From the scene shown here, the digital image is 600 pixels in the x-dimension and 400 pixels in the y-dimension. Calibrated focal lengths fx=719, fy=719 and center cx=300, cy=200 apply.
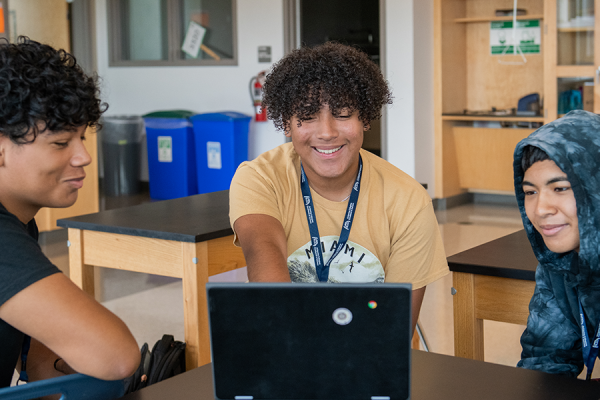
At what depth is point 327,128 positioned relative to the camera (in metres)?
1.68

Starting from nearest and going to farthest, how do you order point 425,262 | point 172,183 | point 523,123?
point 425,262 < point 523,123 < point 172,183

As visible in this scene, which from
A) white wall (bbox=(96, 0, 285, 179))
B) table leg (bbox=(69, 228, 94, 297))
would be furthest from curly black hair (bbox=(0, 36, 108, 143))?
white wall (bbox=(96, 0, 285, 179))

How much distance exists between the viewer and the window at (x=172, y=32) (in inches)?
286

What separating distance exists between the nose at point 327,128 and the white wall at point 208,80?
514 centimetres

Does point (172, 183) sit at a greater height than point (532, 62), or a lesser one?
lesser

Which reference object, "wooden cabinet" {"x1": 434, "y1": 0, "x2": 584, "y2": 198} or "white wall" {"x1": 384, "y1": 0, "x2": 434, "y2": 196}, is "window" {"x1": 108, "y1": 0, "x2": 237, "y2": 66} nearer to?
"white wall" {"x1": 384, "y1": 0, "x2": 434, "y2": 196}

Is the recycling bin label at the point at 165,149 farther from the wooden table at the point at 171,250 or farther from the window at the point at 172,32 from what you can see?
the wooden table at the point at 171,250

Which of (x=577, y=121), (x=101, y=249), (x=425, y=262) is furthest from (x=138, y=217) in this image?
(x=577, y=121)

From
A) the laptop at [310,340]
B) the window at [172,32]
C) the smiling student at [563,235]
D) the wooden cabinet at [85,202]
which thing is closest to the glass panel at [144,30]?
the window at [172,32]

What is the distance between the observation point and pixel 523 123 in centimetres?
636

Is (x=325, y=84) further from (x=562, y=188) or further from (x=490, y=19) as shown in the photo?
(x=490, y=19)

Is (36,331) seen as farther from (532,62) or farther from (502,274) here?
(532,62)

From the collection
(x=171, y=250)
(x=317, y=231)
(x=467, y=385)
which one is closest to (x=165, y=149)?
(x=171, y=250)

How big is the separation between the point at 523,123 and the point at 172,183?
11.2 feet
